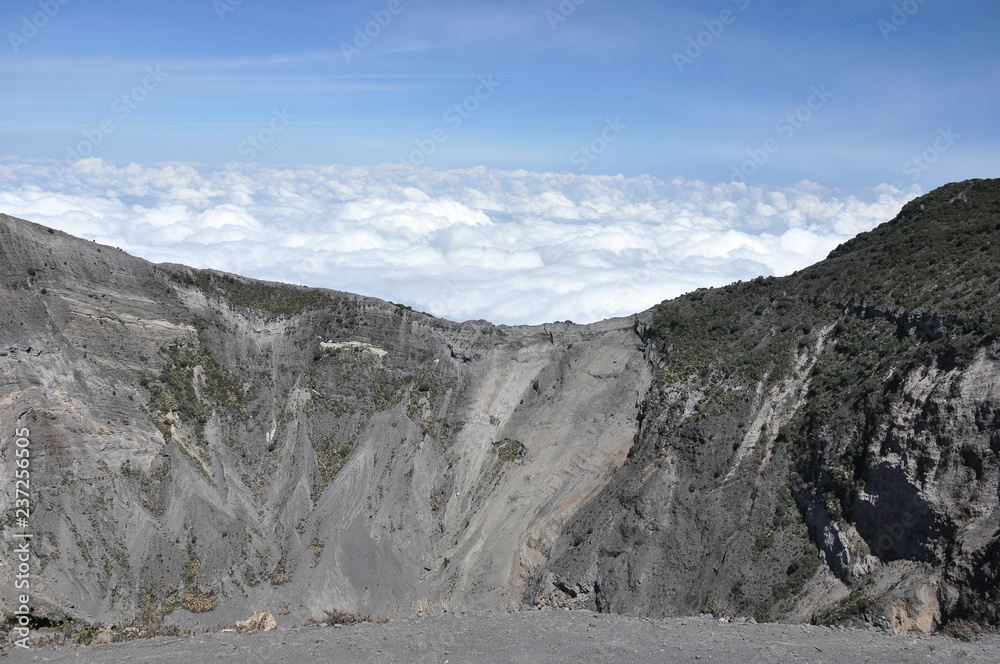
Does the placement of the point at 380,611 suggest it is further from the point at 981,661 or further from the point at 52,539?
the point at 981,661

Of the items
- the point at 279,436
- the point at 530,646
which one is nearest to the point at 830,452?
the point at 530,646

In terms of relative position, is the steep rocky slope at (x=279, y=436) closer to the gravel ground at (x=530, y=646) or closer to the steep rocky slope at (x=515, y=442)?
the steep rocky slope at (x=515, y=442)

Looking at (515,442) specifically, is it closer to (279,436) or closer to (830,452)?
(279,436)

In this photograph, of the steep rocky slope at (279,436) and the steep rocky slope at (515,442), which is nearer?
the steep rocky slope at (515,442)

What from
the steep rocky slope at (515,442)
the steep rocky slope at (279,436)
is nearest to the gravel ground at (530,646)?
the steep rocky slope at (515,442)

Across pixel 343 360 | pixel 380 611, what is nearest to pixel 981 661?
pixel 380 611

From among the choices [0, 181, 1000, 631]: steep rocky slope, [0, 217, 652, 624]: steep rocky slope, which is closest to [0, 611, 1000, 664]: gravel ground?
[0, 181, 1000, 631]: steep rocky slope

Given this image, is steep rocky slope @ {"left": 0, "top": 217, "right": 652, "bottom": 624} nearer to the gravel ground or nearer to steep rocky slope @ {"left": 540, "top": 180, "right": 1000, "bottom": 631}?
steep rocky slope @ {"left": 540, "top": 180, "right": 1000, "bottom": 631}
